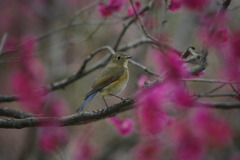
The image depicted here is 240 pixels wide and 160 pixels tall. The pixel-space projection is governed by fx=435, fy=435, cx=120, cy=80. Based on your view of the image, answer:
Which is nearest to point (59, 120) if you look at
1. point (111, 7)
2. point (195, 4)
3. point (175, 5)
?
point (195, 4)

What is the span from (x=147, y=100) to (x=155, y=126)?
1.39ft

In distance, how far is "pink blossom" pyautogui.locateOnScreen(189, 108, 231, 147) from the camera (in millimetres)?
2674

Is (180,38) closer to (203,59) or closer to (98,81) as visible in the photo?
(98,81)

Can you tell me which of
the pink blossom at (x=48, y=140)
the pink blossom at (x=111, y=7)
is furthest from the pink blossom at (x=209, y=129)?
the pink blossom at (x=48, y=140)

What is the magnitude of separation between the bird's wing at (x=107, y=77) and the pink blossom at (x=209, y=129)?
1718 millimetres

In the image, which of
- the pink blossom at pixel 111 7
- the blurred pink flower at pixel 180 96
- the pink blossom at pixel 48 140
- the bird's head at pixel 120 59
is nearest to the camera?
the blurred pink flower at pixel 180 96

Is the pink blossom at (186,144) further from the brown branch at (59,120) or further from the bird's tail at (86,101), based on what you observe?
the bird's tail at (86,101)

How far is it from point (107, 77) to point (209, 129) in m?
2.06

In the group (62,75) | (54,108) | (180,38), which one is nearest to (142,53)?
(180,38)

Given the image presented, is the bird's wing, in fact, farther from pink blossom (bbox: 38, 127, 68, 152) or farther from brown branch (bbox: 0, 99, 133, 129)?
brown branch (bbox: 0, 99, 133, 129)

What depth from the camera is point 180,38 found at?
23.9 ft

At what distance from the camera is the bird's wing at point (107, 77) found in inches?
177

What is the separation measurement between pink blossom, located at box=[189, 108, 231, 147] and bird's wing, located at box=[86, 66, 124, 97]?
5.64ft

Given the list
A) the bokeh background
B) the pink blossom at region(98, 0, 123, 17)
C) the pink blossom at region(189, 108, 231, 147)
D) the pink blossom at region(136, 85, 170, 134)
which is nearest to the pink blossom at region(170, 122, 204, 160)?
the pink blossom at region(189, 108, 231, 147)
